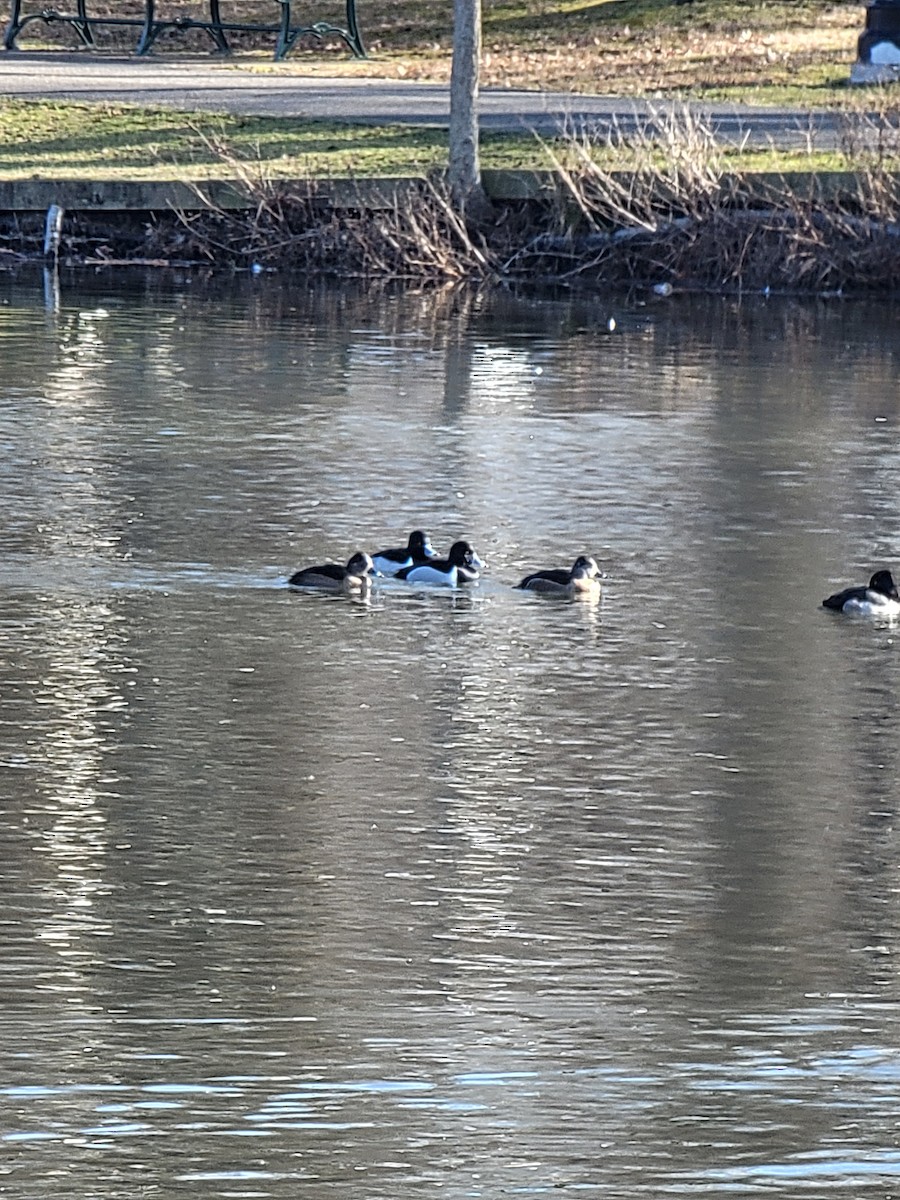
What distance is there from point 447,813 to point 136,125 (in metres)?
22.9

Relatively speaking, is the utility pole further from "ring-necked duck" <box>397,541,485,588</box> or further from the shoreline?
"ring-necked duck" <box>397,541,485,588</box>

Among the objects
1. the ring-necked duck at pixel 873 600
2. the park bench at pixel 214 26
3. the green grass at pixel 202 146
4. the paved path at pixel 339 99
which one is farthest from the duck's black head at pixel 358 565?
the park bench at pixel 214 26

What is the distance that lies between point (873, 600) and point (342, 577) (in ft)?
9.53

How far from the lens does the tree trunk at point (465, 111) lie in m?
30.2

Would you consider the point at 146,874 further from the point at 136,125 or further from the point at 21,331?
the point at 136,125

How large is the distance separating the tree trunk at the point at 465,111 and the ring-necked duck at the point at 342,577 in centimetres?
1478

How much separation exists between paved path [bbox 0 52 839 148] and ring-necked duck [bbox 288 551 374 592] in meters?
14.5

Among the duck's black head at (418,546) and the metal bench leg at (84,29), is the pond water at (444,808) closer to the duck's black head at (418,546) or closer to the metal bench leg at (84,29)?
the duck's black head at (418,546)

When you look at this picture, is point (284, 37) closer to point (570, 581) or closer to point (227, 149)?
point (227, 149)

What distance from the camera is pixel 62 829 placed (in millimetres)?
11477

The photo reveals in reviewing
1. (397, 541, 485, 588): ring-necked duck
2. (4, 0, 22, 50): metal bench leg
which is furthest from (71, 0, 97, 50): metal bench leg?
(397, 541, 485, 588): ring-necked duck

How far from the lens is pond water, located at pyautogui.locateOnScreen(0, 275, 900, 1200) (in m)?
8.73

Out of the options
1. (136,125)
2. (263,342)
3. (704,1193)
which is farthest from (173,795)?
(136,125)

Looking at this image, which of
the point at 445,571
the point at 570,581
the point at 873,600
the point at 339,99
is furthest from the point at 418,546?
the point at 339,99
